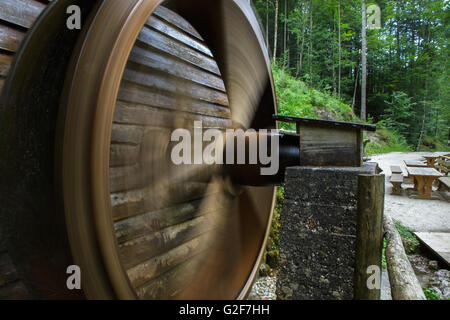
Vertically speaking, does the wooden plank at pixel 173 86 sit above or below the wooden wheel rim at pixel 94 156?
above

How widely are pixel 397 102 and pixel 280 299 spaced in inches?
954

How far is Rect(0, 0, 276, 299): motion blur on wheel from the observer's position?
0.99 m

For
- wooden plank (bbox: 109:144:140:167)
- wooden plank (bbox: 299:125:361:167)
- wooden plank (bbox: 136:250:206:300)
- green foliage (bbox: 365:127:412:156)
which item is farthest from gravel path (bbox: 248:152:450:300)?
green foliage (bbox: 365:127:412:156)

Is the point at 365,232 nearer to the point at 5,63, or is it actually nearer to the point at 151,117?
the point at 151,117

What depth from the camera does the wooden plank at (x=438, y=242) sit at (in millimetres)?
3867

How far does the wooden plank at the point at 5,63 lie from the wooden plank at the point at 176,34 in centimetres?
74

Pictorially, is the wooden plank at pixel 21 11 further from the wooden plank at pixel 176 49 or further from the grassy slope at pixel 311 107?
the grassy slope at pixel 311 107

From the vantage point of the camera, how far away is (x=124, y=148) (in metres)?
1.43

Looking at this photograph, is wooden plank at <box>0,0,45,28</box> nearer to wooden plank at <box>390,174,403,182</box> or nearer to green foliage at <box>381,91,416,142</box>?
wooden plank at <box>390,174,403,182</box>

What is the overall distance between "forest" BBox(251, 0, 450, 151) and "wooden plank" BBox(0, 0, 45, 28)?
739 inches

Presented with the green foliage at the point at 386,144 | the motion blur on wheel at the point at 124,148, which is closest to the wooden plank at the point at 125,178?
the motion blur on wheel at the point at 124,148
